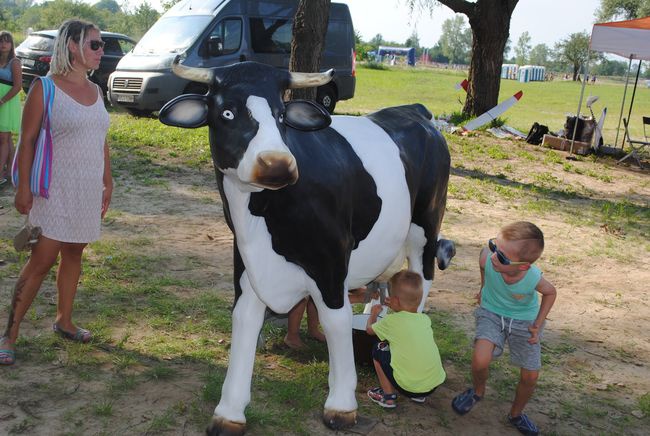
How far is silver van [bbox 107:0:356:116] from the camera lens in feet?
39.3

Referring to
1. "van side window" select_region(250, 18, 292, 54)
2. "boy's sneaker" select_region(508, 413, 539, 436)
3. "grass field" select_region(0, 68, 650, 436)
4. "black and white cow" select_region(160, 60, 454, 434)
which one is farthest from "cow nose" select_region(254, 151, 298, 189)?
"van side window" select_region(250, 18, 292, 54)

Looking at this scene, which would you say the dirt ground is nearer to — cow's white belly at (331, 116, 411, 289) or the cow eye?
cow's white belly at (331, 116, 411, 289)

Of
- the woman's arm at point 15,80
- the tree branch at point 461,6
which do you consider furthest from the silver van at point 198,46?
the woman's arm at point 15,80

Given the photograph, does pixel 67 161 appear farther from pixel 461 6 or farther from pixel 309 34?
pixel 461 6

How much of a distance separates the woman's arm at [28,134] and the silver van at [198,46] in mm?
8326

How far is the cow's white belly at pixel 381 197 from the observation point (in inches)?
124

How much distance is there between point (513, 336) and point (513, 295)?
0.20 metres

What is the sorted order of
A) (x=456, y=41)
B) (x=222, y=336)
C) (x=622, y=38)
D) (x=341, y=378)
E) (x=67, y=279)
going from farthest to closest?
(x=456, y=41) < (x=622, y=38) < (x=222, y=336) < (x=67, y=279) < (x=341, y=378)

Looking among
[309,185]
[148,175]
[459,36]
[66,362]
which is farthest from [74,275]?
[459,36]

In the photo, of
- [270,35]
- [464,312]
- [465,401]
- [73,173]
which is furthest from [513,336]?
[270,35]

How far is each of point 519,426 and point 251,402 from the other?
127 centimetres

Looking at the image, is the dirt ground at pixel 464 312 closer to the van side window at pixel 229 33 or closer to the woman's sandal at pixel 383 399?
the woman's sandal at pixel 383 399

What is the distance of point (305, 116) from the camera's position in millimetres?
2721

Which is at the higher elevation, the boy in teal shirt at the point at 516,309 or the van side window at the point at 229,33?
the van side window at the point at 229,33
